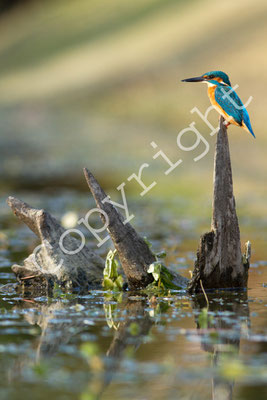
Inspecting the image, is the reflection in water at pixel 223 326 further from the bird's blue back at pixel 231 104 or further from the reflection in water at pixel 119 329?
the bird's blue back at pixel 231 104

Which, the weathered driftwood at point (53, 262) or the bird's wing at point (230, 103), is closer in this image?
the bird's wing at point (230, 103)

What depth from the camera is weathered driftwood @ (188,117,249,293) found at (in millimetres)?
8224

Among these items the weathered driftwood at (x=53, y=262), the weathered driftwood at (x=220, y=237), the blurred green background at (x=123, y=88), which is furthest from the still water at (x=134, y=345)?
the blurred green background at (x=123, y=88)

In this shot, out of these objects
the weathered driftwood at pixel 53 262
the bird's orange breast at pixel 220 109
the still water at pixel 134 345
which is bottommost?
the still water at pixel 134 345

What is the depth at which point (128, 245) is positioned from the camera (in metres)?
8.47

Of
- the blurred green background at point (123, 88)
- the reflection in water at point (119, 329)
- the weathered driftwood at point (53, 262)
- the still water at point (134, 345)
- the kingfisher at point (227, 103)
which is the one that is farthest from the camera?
the blurred green background at point (123, 88)

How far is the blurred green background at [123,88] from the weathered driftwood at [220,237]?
6.89 metres

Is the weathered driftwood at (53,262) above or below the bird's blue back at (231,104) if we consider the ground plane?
below

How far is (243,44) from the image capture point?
160 ft

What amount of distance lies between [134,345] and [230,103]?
281 centimetres

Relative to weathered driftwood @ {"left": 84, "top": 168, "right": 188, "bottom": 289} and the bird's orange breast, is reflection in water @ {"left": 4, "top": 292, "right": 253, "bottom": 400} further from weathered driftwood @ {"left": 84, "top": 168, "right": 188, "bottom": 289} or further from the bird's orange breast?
the bird's orange breast

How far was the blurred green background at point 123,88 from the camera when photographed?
22.7 meters

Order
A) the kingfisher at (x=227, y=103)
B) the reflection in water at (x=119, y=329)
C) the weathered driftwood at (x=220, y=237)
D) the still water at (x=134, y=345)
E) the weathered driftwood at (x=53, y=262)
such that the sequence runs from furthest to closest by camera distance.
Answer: the weathered driftwood at (x=53, y=262) < the weathered driftwood at (x=220, y=237) < the kingfisher at (x=227, y=103) < the reflection in water at (x=119, y=329) < the still water at (x=134, y=345)

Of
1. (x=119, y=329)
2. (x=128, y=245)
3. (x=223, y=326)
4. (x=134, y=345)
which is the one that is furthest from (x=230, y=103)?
(x=134, y=345)
